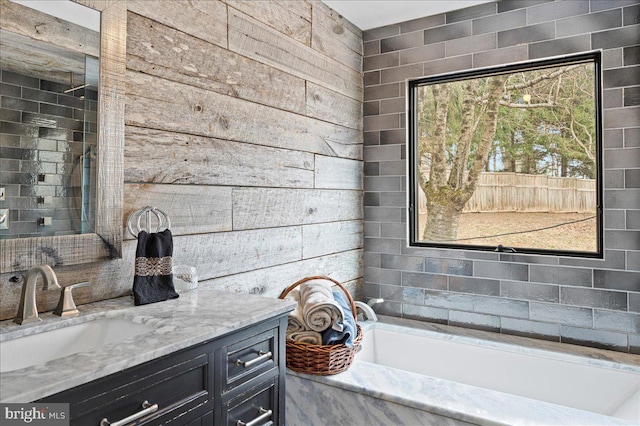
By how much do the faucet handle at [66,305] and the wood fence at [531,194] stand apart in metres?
2.48

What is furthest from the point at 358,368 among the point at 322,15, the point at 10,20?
the point at 322,15

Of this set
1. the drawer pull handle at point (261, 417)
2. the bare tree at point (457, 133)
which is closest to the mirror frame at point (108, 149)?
the drawer pull handle at point (261, 417)

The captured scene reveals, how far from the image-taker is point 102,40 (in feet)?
5.48

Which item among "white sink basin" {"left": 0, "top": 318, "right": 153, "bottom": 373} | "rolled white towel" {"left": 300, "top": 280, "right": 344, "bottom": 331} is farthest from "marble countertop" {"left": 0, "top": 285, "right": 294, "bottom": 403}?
"rolled white towel" {"left": 300, "top": 280, "right": 344, "bottom": 331}

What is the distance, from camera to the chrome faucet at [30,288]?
1.36 meters

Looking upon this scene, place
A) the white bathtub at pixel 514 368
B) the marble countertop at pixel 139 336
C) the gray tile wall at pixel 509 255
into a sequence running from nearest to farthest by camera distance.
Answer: the marble countertop at pixel 139 336, the white bathtub at pixel 514 368, the gray tile wall at pixel 509 255

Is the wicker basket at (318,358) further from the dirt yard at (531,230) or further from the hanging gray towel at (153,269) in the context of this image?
the dirt yard at (531,230)

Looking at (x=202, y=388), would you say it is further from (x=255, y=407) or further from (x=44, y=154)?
(x=44, y=154)

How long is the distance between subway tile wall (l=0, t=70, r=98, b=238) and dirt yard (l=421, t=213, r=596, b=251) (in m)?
2.39

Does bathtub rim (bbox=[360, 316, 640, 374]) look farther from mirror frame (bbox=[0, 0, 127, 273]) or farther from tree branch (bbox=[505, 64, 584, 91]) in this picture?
mirror frame (bbox=[0, 0, 127, 273])

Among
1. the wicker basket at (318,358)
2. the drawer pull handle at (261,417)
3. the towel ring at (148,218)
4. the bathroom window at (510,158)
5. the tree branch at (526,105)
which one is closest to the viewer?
the drawer pull handle at (261,417)

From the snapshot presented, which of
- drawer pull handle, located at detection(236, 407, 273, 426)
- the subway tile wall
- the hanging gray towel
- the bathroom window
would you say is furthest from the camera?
the bathroom window

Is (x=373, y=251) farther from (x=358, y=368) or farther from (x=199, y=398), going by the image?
(x=199, y=398)

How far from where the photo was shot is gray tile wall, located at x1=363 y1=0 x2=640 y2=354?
261 cm
